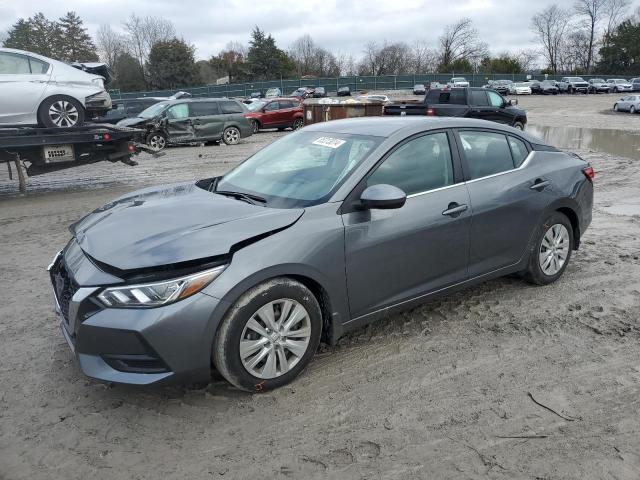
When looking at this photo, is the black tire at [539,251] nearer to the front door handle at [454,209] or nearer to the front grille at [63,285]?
the front door handle at [454,209]

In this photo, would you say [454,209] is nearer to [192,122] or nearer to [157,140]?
[157,140]

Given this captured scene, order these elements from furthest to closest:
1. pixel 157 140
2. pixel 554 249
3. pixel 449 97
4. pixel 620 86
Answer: pixel 620 86
pixel 449 97
pixel 157 140
pixel 554 249

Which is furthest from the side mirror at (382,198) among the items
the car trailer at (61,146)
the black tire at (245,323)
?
the car trailer at (61,146)

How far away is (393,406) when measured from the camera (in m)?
3.12

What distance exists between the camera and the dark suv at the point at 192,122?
1692cm

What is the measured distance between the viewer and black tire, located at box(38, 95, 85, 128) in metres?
9.50

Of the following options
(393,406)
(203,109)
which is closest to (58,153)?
(393,406)

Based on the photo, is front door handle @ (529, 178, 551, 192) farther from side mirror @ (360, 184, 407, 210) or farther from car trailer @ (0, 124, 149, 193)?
car trailer @ (0, 124, 149, 193)

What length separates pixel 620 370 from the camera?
3.46 metres

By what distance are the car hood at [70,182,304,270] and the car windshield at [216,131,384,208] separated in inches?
9.6

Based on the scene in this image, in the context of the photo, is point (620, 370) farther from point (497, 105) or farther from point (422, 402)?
point (497, 105)

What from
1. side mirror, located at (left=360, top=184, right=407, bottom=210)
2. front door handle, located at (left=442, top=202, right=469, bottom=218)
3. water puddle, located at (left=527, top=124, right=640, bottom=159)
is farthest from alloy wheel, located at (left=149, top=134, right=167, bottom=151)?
side mirror, located at (left=360, top=184, right=407, bottom=210)

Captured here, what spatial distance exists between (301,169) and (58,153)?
6.98 metres

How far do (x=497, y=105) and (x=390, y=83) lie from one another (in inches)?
2004
